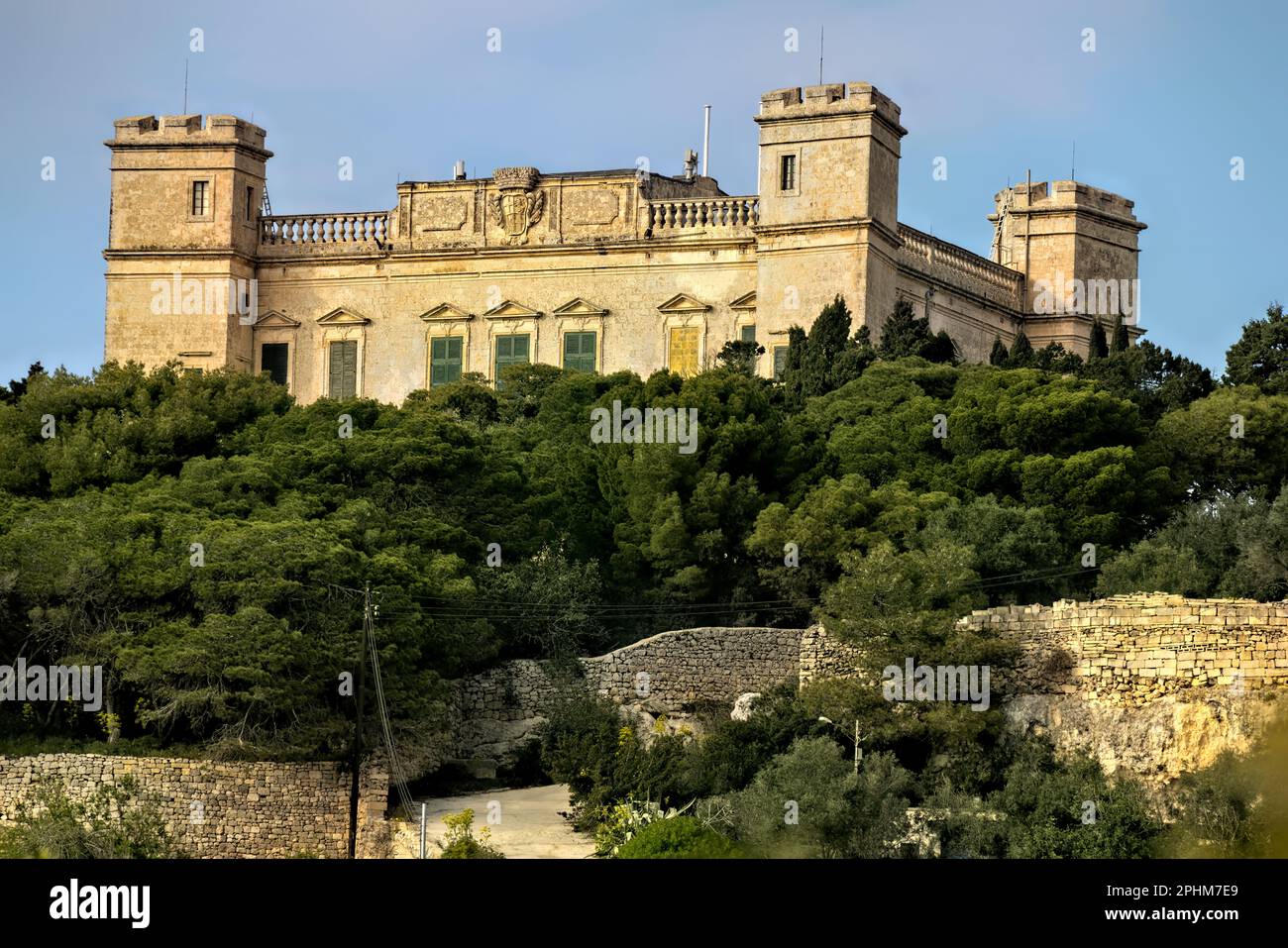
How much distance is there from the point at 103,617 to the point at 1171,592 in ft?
52.4

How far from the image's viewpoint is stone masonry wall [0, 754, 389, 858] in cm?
3759

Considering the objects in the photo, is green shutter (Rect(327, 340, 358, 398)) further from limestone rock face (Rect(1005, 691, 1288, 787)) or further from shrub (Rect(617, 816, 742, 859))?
shrub (Rect(617, 816, 742, 859))

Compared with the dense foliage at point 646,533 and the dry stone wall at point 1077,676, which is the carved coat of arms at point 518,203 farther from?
the dry stone wall at point 1077,676

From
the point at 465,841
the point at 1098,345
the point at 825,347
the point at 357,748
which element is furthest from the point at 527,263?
the point at 465,841

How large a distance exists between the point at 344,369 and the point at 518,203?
15.8 ft

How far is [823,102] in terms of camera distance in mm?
51375

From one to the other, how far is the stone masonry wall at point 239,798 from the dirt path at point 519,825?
78 centimetres

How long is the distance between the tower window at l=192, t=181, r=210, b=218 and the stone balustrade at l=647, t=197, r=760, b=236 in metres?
9.03

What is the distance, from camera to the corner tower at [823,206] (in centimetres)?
5062

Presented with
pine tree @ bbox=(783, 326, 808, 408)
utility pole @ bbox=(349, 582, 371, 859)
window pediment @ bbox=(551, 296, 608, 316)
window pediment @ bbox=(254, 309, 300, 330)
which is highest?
window pediment @ bbox=(551, 296, 608, 316)

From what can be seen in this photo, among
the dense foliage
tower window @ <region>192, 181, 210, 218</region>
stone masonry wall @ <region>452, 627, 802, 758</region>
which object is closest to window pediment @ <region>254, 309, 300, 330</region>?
tower window @ <region>192, 181, 210, 218</region>

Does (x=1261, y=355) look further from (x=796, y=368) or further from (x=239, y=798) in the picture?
(x=239, y=798)

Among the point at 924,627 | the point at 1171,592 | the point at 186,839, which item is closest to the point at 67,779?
the point at 186,839

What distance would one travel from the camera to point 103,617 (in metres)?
39.8
